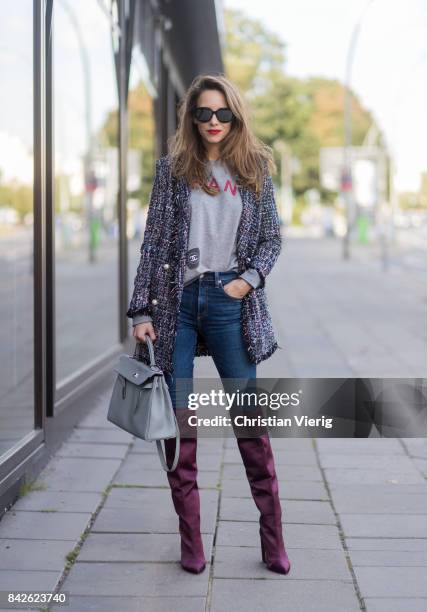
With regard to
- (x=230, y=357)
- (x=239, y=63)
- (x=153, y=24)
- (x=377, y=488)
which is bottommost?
(x=377, y=488)

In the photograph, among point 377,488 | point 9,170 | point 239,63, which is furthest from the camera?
point 239,63

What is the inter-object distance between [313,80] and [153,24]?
278ft

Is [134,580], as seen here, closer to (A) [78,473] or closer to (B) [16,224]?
(A) [78,473]

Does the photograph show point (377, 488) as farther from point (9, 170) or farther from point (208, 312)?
point (9, 170)

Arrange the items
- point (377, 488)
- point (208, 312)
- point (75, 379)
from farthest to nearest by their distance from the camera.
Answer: point (75, 379) < point (377, 488) < point (208, 312)

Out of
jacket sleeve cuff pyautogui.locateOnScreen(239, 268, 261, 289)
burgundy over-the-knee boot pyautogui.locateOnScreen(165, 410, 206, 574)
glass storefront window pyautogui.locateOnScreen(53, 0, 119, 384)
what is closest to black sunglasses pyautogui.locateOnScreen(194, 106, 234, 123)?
jacket sleeve cuff pyautogui.locateOnScreen(239, 268, 261, 289)

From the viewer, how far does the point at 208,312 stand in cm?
354

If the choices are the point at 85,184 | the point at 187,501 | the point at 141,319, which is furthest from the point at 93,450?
the point at 85,184

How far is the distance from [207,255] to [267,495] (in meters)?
0.86

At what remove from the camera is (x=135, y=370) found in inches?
137

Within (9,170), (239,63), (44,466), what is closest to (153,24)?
(9,170)

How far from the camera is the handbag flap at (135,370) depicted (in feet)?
11.2

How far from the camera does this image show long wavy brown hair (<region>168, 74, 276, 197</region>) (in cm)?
354

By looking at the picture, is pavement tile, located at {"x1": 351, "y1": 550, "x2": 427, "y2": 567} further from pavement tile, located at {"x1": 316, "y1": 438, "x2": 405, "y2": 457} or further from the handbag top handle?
pavement tile, located at {"x1": 316, "y1": 438, "x2": 405, "y2": 457}
